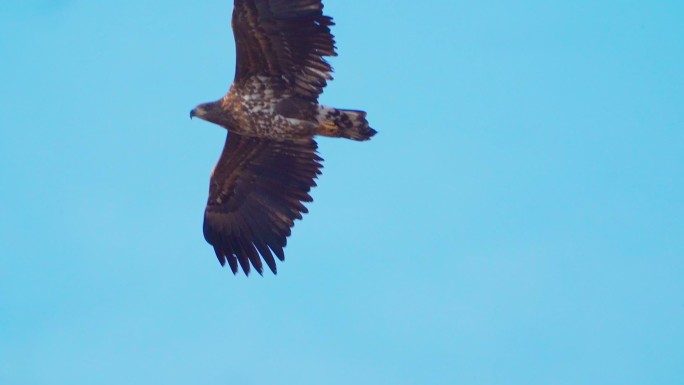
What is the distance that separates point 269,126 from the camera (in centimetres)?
2053

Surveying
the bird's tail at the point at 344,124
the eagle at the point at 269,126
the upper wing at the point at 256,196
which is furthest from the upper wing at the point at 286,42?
the upper wing at the point at 256,196

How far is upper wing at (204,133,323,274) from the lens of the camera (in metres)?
21.3

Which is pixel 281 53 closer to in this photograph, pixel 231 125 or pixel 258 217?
pixel 231 125

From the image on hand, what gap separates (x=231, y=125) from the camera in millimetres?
20766

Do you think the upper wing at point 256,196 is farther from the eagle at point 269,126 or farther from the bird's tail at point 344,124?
the bird's tail at point 344,124

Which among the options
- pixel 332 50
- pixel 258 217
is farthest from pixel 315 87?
pixel 258 217

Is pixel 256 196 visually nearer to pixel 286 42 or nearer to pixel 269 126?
pixel 269 126

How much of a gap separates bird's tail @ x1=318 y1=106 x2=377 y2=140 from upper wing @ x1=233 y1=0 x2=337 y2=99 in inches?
13.2

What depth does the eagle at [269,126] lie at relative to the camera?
19.7m

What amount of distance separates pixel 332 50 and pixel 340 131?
3.85ft

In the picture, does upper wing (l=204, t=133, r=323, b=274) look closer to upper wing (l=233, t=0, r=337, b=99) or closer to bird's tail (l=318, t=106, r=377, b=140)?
bird's tail (l=318, t=106, r=377, b=140)

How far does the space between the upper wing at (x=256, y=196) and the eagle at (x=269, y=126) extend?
0.01 meters

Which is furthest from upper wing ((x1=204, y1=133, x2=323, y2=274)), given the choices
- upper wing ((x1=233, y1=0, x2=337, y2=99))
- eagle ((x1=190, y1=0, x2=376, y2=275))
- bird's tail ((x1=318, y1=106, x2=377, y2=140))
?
upper wing ((x1=233, y1=0, x2=337, y2=99))

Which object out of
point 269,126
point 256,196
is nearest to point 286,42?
point 269,126
